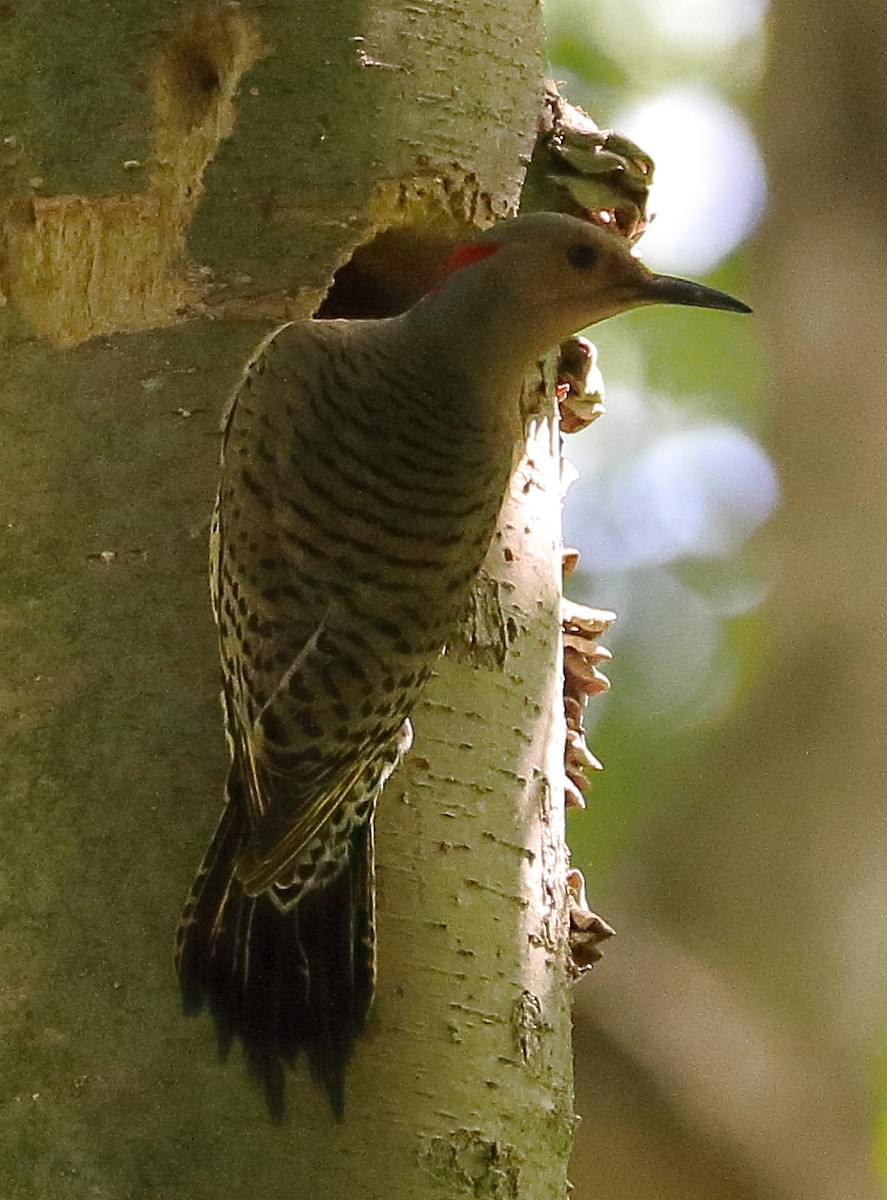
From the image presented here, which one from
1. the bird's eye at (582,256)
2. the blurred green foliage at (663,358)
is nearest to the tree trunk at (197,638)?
the bird's eye at (582,256)

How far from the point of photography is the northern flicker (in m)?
2.23

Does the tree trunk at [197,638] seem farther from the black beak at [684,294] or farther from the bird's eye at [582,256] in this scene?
the black beak at [684,294]

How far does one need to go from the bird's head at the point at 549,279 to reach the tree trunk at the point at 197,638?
4.7 inches

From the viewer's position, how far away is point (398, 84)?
102 inches

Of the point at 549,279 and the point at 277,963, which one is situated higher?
the point at 549,279

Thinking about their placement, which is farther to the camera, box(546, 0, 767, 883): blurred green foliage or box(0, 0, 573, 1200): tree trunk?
box(546, 0, 767, 883): blurred green foliage

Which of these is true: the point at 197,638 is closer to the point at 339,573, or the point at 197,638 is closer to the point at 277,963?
the point at 339,573

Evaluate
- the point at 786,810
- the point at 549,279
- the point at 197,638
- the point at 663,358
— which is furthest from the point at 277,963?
the point at 663,358

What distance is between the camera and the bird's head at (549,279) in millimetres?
2559

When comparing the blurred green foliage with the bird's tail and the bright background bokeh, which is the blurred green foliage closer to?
the bright background bokeh

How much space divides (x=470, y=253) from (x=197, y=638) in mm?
673

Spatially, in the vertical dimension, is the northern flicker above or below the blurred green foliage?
above

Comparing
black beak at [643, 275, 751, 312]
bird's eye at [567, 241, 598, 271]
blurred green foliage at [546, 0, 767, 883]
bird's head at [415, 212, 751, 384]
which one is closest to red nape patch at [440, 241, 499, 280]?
bird's head at [415, 212, 751, 384]

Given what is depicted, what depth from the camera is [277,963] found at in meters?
2.34
